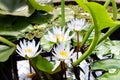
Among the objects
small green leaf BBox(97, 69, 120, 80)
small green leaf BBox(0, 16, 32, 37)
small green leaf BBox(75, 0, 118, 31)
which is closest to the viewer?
small green leaf BBox(75, 0, 118, 31)

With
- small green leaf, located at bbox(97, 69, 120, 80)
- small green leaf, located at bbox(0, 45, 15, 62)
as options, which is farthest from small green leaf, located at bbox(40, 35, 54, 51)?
small green leaf, located at bbox(97, 69, 120, 80)

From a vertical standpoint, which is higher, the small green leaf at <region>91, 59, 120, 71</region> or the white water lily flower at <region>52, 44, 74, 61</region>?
the white water lily flower at <region>52, 44, 74, 61</region>

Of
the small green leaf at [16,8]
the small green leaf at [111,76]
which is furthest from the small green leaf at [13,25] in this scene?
the small green leaf at [111,76]

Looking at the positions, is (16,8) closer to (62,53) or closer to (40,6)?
(40,6)

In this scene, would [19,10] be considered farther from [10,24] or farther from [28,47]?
[28,47]

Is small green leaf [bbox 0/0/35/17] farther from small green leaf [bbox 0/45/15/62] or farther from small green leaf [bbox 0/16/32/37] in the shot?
small green leaf [bbox 0/45/15/62]

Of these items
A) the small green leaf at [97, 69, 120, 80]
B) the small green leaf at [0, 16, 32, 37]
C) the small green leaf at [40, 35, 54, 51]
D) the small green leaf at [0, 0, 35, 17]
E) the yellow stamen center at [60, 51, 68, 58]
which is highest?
the small green leaf at [0, 0, 35, 17]

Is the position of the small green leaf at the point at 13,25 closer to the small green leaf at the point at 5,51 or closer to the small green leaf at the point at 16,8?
the small green leaf at the point at 16,8

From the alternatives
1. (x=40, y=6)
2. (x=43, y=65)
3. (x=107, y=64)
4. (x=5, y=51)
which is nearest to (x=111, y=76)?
(x=107, y=64)

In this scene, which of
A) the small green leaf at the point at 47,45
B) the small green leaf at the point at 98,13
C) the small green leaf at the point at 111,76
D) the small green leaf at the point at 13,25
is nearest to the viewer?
the small green leaf at the point at 98,13

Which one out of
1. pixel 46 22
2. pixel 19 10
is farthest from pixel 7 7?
pixel 46 22
